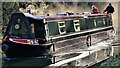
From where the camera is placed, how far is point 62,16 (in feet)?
25.6

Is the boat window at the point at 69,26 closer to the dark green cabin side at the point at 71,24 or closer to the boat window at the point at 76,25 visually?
the dark green cabin side at the point at 71,24

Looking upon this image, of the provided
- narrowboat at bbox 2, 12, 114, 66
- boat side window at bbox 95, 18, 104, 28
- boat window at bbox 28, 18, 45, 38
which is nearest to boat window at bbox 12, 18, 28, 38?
narrowboat at bbox 2, 12, 114, 66

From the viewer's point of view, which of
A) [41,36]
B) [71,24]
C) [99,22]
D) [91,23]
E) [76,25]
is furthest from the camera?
[99,22]

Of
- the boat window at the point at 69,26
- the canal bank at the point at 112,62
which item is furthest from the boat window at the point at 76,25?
the canal bank at the point at 112,62

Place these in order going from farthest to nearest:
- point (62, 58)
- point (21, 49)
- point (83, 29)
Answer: point (83, 29)
point (62, 58)
point (21, 49)

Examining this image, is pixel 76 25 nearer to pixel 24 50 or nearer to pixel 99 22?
pixel 99 22

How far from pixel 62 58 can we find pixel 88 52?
1015 mm

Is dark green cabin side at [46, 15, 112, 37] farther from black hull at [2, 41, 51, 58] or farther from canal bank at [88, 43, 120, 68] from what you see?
canal bank at [88, 43, 120, 68]

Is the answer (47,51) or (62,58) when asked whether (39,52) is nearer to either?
(47,51)

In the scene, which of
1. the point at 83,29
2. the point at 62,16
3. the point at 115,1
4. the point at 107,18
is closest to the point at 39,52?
the point at 62,16

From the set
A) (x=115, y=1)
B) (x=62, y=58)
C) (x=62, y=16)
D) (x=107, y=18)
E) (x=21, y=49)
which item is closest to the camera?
(x=21, y=49)

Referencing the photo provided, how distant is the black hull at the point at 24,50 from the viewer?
6.73 m

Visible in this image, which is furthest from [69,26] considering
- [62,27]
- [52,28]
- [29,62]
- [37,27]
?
[29,62]

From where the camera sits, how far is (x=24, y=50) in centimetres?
680
